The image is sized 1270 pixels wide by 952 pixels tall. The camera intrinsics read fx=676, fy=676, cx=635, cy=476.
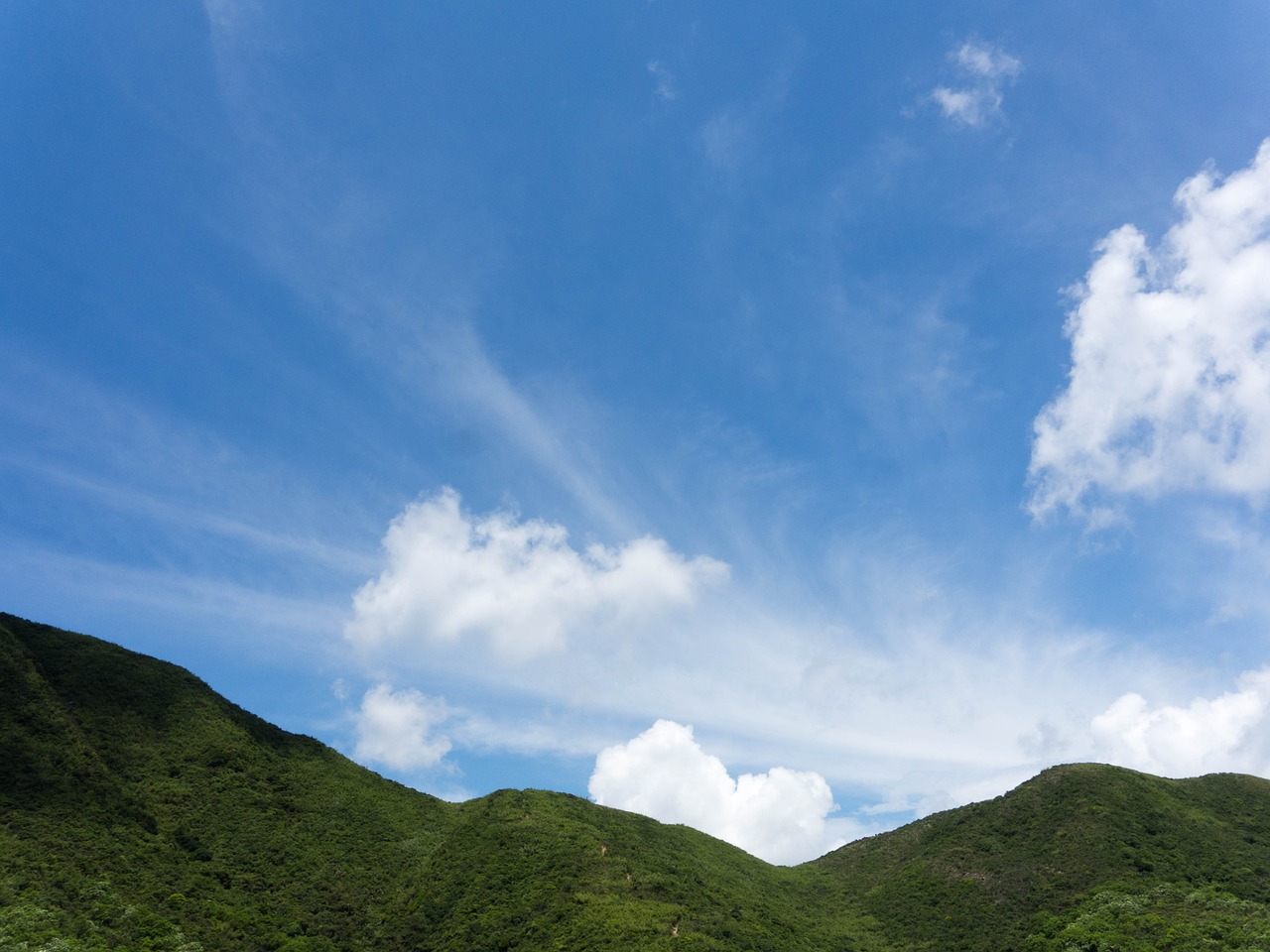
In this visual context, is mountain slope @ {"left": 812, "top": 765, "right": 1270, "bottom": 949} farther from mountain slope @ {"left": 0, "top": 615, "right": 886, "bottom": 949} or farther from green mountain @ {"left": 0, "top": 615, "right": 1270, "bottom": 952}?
mountain slope @ {"left": 0, "top": 615, "right": 886, "bottom": 949}

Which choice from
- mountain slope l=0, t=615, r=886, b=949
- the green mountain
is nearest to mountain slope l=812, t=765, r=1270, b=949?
the green mountain

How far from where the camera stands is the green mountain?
53.9m

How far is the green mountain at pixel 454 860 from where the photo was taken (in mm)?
53906

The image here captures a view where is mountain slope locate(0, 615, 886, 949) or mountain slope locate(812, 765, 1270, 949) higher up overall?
mountain slope locate(812, 765, 1270, 949)

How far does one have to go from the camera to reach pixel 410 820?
83.6m

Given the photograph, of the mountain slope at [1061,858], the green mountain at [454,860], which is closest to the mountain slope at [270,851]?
the green mountain at [454,860]

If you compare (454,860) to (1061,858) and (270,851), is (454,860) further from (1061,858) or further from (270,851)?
(1061,858)

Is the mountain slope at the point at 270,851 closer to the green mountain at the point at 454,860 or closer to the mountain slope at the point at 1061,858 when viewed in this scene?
the green mountain at the point at 454,860

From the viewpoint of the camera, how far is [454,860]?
7294 centimetres

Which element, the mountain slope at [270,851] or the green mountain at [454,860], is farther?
the green mountain at [454,860]

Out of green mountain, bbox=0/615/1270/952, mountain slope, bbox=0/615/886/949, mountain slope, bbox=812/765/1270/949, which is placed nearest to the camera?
mountain slope, bbox=0/615/886/949

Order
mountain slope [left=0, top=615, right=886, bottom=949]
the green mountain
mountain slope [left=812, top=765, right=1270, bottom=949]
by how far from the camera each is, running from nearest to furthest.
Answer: mountain slope [left=0, top=615, right=886, bottom=949] → the green mountain → mountain slope [left=812, top=765, right=1270, bottom=949]

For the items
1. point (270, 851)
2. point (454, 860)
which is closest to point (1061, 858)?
point (454, 860)

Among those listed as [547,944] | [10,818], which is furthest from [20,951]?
[547,944]
